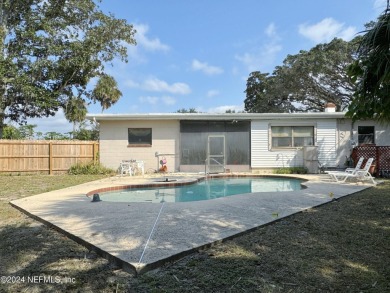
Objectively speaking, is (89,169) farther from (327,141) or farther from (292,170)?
(327,141)

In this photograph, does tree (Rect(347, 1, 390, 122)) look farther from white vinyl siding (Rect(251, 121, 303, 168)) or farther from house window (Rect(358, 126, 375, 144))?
house window (Rect(358, 126, 375, 144))

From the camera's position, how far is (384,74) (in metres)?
2.12

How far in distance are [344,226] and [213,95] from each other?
2847 centimetres

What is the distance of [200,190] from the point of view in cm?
971

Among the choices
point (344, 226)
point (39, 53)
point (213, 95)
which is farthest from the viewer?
point (213, 95)

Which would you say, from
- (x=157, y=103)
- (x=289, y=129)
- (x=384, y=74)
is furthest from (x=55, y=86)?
(x=384, y=74)

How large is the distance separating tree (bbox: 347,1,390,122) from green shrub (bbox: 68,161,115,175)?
12742 millimetres

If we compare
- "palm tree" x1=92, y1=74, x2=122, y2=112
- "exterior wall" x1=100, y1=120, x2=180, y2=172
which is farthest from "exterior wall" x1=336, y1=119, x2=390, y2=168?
"palm tree" x1=92, y1=74, x2=122, y2=112

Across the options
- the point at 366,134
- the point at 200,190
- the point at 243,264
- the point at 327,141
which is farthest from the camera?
the point at 366,134

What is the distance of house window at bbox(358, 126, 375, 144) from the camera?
1435cm

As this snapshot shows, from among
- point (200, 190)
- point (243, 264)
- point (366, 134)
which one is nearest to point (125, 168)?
point (200, 190)

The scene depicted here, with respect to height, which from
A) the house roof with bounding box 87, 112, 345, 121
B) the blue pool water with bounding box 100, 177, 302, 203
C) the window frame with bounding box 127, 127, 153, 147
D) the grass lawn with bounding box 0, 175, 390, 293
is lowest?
the blue pool water with bounding box 100, 177, 302, 203

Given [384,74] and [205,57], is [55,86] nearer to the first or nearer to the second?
[205,57]

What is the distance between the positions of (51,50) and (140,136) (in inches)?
Result: 362
